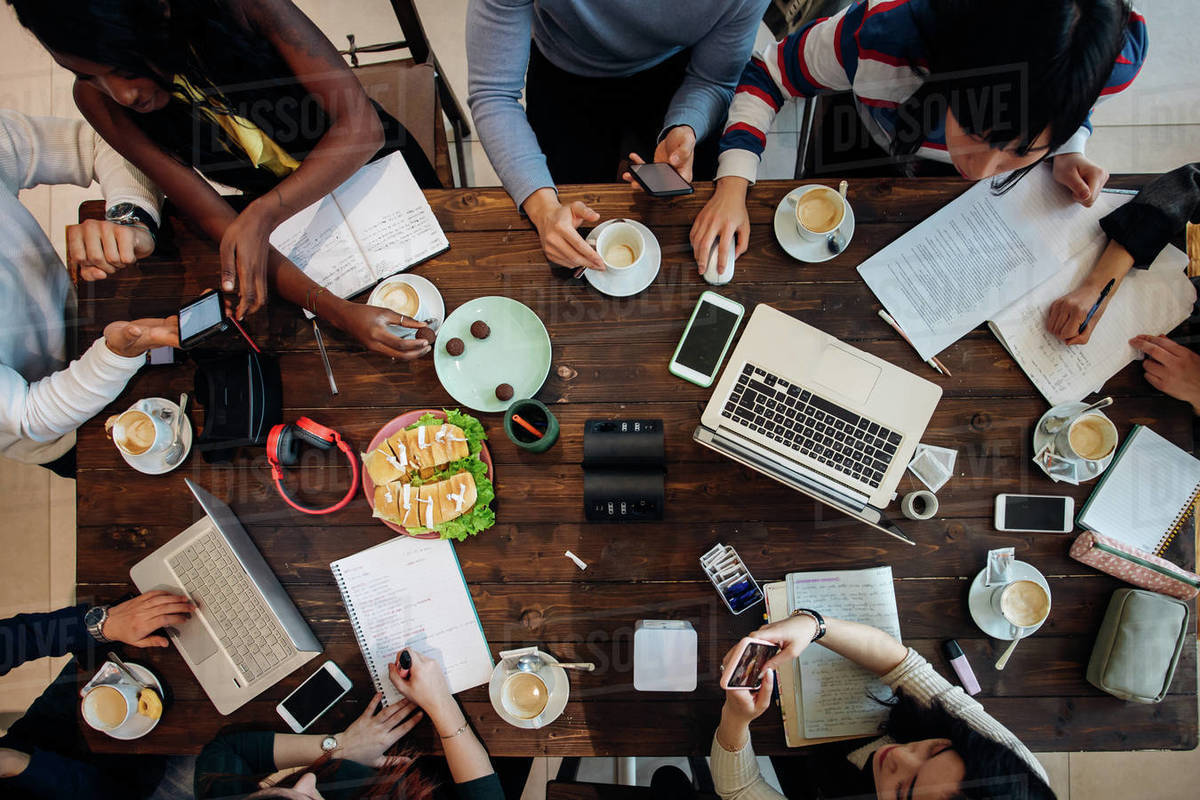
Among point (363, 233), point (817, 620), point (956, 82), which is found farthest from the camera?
point (363, 233)

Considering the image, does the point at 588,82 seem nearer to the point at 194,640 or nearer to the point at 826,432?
the point at 826,432

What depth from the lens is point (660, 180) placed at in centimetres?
149

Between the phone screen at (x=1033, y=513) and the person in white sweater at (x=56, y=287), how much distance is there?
1.95 meters

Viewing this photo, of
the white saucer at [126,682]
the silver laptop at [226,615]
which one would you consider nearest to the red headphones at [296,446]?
the silver laptop at [226,615]

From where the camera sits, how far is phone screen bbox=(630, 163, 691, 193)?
146 cm

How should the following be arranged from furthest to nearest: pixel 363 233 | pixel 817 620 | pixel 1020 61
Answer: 1. pixel 363 233
2. pixel 817 620
3. pixel 1020 61

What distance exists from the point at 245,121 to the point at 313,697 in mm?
1386

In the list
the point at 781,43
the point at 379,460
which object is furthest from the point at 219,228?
the point at 781,43

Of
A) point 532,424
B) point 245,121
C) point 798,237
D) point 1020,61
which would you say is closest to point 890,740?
point 532,424

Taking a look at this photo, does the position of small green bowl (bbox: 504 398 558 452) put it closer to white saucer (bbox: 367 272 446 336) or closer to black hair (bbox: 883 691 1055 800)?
white saucer (bbox: 367 272 446 336)

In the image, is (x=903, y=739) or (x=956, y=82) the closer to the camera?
(x=956, y=82)

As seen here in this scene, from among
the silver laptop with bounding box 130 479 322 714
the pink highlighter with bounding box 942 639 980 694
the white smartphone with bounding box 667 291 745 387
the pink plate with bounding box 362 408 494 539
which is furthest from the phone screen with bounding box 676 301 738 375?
the silver laptop with bounding box 130 479 322 714

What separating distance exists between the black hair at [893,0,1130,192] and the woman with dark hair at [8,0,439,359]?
126 cm

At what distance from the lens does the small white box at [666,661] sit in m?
1.42
